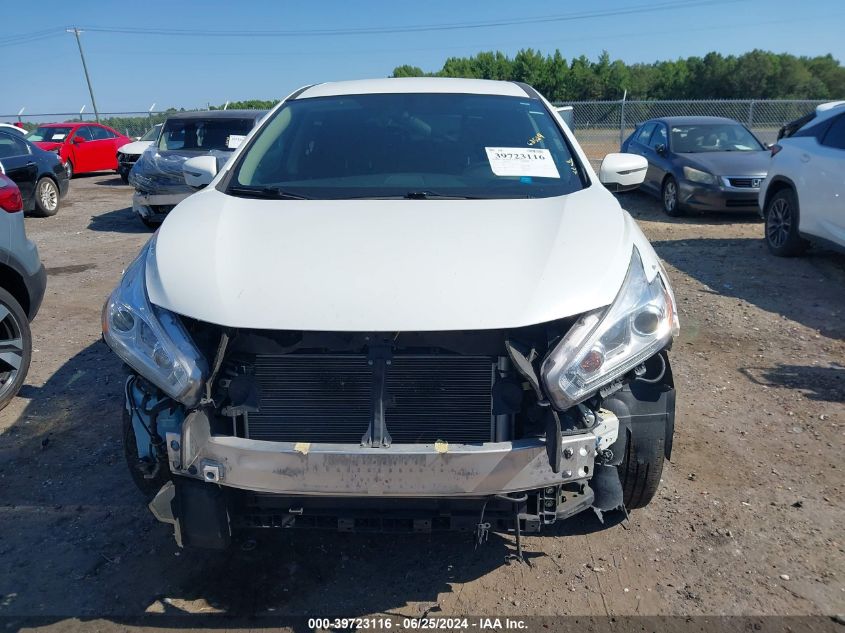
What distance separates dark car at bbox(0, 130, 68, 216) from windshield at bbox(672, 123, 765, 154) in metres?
10.6

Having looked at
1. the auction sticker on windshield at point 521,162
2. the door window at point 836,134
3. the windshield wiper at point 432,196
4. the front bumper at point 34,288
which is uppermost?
the auction sticker on windshield at point 521,162

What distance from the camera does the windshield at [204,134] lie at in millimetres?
10164

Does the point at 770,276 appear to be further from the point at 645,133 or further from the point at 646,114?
the point at 646,114

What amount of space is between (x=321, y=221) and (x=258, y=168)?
851 mm

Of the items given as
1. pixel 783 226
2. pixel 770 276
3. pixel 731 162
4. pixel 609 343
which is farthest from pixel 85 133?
pixel 609 343

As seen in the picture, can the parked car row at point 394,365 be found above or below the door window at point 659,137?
above

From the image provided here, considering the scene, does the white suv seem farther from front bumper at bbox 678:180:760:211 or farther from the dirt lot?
the dirt lot

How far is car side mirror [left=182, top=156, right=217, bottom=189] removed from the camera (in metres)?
3.96

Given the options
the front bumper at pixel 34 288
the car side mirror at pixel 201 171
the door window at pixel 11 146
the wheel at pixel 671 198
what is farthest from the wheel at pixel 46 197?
the wheel at pixel 671 198

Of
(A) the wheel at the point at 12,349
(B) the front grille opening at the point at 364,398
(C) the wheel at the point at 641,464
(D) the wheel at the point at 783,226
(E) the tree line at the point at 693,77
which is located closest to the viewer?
(B) the front grille opening at the point at 364,398

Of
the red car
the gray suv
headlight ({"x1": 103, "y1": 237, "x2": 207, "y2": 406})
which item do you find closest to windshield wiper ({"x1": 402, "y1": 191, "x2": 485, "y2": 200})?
headlight ({"x1": 103, "y1": 237, "x2": 207, "y2": 406})

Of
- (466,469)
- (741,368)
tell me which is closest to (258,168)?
(466,469)

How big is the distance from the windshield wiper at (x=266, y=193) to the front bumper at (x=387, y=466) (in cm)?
122

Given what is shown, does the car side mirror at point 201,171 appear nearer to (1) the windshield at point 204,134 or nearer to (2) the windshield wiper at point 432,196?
(2) the windshield wiper at point 432,196
